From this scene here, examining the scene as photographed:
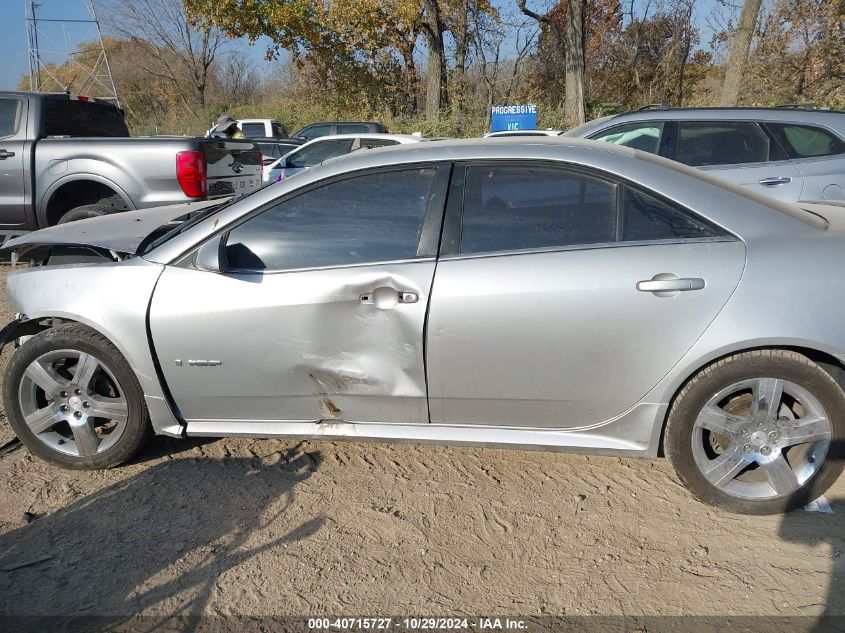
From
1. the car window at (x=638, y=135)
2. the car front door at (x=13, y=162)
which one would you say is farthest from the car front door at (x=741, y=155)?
the car front door at (x=13, y=162)

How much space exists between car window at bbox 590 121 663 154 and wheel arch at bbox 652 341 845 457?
390cm

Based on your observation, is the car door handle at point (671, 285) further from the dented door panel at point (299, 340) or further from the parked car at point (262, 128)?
the parked car at point (262, 128)

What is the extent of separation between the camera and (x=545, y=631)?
2.30 metres

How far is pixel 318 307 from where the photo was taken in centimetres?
290

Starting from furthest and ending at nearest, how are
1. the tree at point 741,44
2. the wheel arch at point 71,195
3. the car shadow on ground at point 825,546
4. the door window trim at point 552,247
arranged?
the tree at point 741,44
the wheel arch at point 71,195
the door window trim at point 552,247
the car shadow on ground at point 825,546

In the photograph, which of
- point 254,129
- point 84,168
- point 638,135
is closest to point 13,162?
point 84,168

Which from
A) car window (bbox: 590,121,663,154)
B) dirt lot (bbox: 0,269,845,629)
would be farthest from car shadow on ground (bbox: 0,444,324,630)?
car window (bbox: 590,121,663,154)

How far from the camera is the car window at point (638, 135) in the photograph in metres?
6.22

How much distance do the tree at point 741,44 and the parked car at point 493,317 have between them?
12.9 meters

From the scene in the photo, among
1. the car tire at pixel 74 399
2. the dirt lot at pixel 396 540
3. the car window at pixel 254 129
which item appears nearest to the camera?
the dirt lot at pixel 396 540

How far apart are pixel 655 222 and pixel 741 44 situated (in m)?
13.7

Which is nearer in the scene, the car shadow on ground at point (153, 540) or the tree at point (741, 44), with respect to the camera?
the car shadow on ground at point (153, 540)

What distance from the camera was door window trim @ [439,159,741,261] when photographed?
2.75m

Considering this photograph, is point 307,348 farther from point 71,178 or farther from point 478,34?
point 478,34
